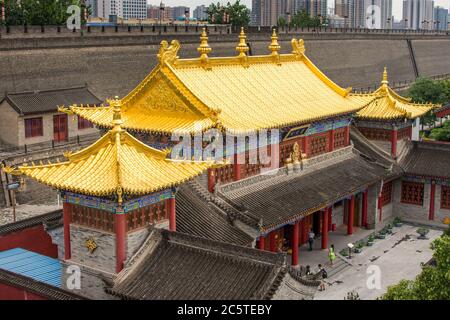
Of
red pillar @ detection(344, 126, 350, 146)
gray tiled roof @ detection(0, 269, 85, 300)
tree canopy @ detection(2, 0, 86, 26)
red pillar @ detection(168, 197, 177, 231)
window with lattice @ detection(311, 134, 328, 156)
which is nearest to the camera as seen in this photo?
gray tiled roof @ detection(0, 269, 85, 300)

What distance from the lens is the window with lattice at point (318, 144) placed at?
2605 centimetres

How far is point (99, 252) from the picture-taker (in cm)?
1639

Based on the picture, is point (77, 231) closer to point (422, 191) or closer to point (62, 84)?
point (422, 191)

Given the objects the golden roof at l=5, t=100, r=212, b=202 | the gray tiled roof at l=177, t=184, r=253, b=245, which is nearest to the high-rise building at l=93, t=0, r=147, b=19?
the gray tiled roof at l=177, t=184, r=253, b=245

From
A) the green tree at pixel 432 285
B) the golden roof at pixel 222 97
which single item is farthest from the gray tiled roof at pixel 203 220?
the green tree at pixel 432 285

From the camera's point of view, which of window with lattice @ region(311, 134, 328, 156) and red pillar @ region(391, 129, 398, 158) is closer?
window with lattice @ region(311, 134, 328, 156)

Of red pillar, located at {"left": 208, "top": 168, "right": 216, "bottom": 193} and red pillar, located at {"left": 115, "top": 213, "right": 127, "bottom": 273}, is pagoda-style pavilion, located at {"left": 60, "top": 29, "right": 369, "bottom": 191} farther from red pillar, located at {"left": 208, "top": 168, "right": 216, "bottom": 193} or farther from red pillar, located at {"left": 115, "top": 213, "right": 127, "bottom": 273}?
red pillar, located at {"left": 115, "top": 213, "right": 127, "bottom": 273}

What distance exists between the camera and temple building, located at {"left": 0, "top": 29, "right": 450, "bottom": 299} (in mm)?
15414

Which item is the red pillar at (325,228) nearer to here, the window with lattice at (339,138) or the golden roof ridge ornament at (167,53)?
the window with lattice at (339,138)

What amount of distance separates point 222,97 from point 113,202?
780 centimetres

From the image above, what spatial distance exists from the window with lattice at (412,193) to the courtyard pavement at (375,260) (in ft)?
4.71

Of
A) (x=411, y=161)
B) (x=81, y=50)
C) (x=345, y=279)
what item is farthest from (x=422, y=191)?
(x=81, y=50)
